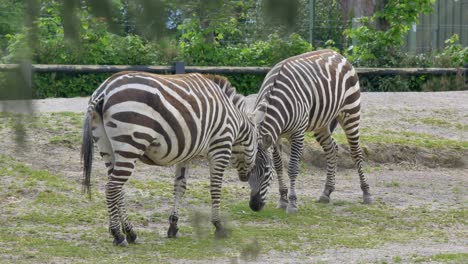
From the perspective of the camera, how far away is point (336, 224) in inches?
327

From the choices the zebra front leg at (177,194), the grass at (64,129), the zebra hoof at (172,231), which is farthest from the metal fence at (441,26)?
the zebra hoof at (172,231)

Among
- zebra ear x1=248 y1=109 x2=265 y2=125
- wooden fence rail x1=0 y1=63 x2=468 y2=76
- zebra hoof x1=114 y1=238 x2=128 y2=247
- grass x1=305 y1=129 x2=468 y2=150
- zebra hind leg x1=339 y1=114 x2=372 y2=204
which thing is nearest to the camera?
zebra hoof x1=114 y1=238 x2=128 y2=247

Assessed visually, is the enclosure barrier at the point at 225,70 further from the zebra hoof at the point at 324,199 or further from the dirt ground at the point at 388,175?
the zebra hoof at the point at 324,199

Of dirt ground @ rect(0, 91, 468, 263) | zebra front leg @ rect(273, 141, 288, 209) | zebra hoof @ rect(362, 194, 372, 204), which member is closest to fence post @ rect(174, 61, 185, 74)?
dirt ground @ rect(0, 91, 468, 263)

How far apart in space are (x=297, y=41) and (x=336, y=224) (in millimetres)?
7036

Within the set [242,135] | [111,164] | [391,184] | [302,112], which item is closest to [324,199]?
[302,112]

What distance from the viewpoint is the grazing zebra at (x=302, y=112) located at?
8.45 meters

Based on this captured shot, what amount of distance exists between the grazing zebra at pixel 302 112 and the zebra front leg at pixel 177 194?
0.93m

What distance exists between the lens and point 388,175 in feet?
36.9

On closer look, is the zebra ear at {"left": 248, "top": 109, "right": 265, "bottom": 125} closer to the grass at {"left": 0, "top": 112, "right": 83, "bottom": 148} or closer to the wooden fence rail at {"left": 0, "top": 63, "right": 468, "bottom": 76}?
the wooden fence rail at {"left": 0, "top": 63, "right": 468, "bottom": 76}

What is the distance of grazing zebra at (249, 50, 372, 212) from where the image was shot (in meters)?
8.45

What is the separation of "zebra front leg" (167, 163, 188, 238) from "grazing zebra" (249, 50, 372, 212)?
3.06 feet

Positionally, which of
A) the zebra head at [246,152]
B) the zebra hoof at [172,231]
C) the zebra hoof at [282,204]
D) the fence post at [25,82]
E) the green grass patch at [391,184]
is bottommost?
the green grass patch at [391,184]

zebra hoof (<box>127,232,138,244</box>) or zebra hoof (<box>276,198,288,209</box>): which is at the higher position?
zebra hoof (<box>127,232,138,244</box>)
